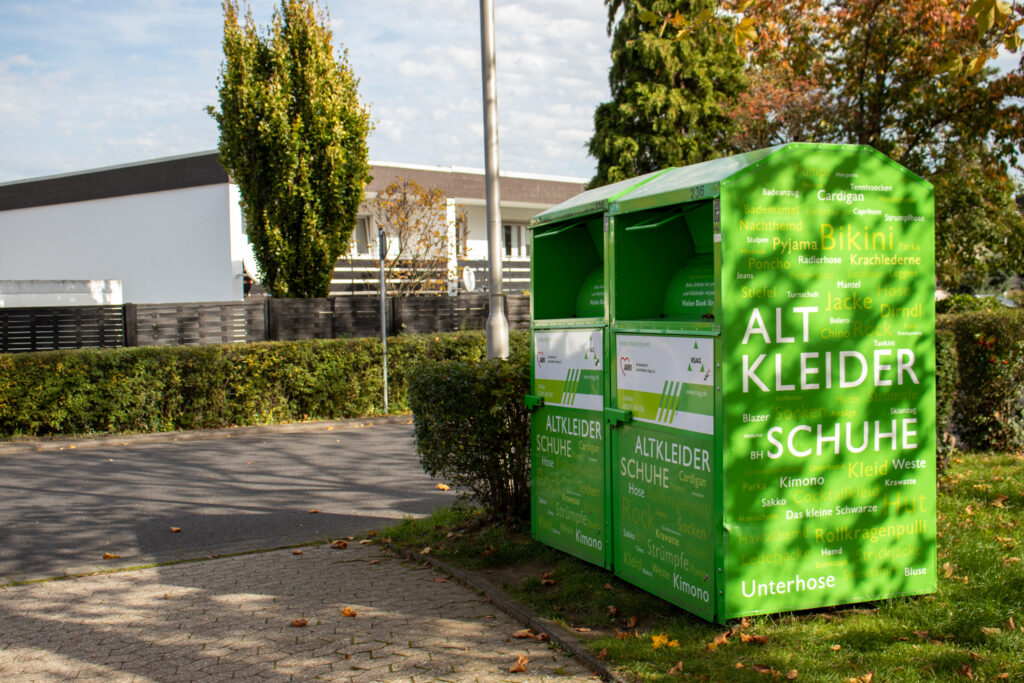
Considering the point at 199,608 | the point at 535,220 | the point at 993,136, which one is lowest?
the point at 199,608

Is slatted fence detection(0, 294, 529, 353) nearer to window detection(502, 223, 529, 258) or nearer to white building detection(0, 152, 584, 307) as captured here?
white building detection(0, 152, 584, 307)

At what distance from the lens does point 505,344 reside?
368 inches

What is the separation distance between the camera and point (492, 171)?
9.02m

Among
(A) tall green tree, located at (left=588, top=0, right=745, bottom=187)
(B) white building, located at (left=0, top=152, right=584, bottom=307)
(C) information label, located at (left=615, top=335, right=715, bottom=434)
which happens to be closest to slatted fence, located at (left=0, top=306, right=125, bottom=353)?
(B) white building, located at (left=0, top=152, right=584, bottom=307)

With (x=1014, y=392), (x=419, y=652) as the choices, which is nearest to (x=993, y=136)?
(x=1014, y=392)

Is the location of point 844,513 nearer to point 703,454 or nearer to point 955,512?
point 703,454

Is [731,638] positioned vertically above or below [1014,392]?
below

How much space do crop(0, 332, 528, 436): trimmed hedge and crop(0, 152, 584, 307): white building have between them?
32.9 feet

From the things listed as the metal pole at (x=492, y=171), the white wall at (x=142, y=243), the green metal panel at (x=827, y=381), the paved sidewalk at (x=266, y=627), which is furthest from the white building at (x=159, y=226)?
the green metal panel at (x=827, y=381)

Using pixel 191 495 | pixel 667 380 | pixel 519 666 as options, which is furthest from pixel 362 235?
pixel 519 666

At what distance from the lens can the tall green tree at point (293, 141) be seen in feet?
54.3

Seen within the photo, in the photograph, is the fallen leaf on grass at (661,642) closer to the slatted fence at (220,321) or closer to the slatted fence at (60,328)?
the slatted fence at (220,321)

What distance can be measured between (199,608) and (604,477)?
2514 millimetres

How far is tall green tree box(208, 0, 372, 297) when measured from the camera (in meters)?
16.5
